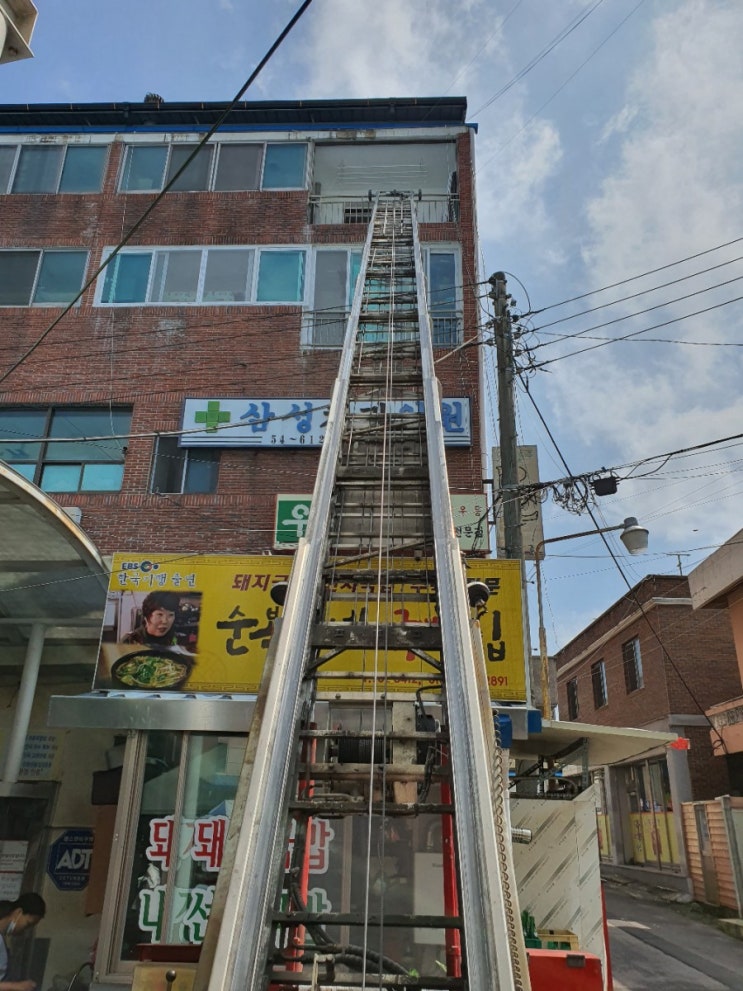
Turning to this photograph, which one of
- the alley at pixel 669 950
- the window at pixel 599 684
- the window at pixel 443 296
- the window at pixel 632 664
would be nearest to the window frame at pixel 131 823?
the alley at pixel 669 950

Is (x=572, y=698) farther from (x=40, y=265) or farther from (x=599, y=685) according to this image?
(x=40, y=265)

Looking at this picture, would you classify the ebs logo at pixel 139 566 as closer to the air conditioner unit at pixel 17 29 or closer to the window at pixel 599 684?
the air conditioner unit at pixel 17 29

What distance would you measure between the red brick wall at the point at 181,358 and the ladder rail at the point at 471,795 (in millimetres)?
8572

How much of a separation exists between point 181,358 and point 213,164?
5.40m

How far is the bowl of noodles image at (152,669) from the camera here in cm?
849

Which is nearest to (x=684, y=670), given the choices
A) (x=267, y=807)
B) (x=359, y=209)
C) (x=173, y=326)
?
(x=359, y=209)

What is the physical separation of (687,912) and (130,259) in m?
19.0

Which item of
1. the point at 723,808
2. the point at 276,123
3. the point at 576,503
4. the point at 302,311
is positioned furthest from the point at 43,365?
the point at 723,808

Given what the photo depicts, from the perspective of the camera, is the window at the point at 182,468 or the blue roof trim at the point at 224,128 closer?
the window at the point at 182,468

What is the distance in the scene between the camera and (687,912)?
16438 millimetres

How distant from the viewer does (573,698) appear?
102 feet

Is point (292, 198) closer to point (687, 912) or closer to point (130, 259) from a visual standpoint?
point (130, 259)

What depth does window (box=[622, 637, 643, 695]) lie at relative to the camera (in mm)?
23531

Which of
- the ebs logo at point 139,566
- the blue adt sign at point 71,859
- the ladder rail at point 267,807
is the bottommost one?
the blue adt sign at point 71,859
